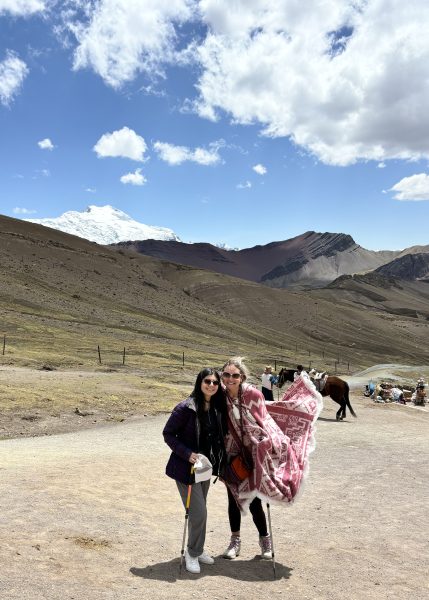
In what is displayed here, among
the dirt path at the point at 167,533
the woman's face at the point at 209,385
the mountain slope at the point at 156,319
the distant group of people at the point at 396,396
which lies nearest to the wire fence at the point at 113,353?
the mountain slope at the point at 156,319

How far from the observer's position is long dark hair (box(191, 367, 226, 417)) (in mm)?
5965

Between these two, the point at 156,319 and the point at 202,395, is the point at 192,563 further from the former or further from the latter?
the point at 156,319

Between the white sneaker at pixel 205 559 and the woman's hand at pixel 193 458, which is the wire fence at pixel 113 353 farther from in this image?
the woman's hand at pixel 193 458

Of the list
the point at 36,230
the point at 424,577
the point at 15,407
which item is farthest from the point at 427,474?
the point at 36,230

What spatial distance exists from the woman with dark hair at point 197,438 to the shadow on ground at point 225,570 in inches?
7.8

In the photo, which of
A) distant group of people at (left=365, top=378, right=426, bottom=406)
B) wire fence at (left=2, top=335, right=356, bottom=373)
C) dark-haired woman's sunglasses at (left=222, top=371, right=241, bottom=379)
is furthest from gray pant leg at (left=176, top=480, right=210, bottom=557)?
wire fence at (left=2, top=335, right=356, bottom=373)

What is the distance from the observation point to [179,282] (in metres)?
165

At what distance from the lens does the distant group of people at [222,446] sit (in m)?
6.02

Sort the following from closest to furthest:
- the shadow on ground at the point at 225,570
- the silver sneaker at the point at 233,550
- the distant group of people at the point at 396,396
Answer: the shadow on ground at the point at 225,570, the silver sneaker at the point at 233,550, the distant group of people at the point at 396,396

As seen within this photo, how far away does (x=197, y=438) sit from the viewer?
602 centimetres

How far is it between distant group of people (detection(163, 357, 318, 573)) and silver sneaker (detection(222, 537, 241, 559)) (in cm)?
39

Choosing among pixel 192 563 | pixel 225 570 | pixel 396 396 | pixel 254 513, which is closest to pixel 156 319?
pixel 396 396

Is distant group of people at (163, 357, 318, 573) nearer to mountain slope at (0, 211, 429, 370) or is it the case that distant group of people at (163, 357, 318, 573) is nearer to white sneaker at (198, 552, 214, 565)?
white sneaker at (198, 552, 214, 565)

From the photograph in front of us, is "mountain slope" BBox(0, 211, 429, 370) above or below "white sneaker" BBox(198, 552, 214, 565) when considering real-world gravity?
above
